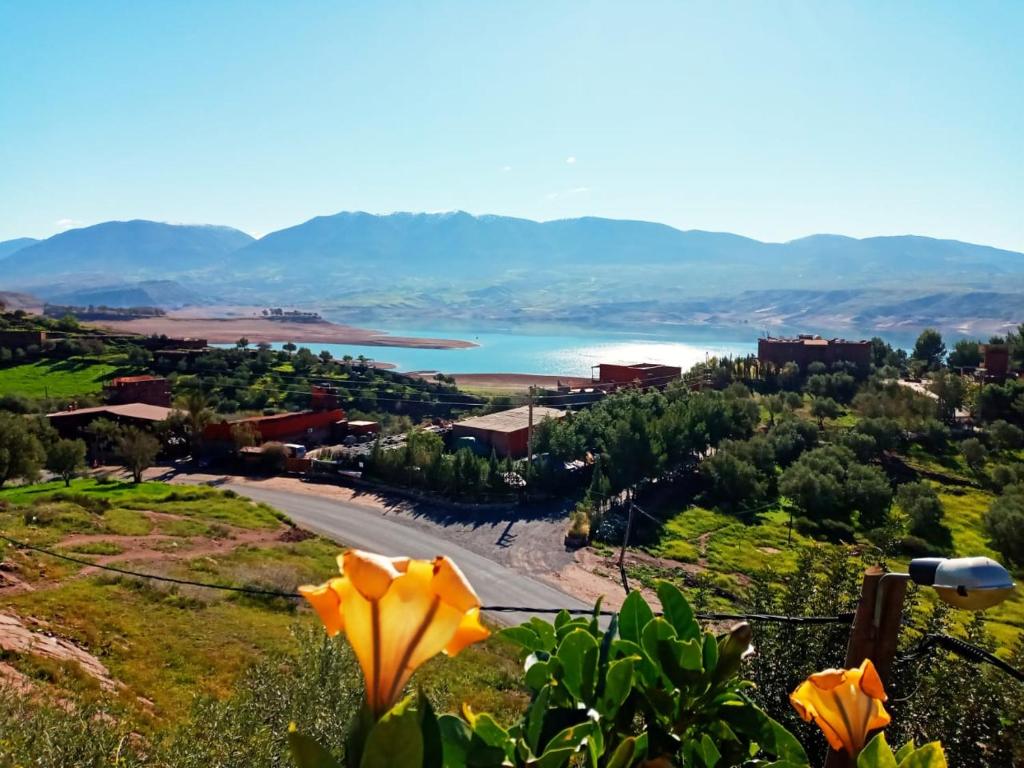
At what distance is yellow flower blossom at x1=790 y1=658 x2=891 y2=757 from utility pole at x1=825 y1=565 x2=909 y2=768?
1099mm

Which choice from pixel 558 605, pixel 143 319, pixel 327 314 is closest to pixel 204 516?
pixel 558 605

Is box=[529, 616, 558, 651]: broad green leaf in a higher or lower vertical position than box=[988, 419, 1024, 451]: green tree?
higher

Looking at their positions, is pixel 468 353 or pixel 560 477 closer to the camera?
pixel 560 477

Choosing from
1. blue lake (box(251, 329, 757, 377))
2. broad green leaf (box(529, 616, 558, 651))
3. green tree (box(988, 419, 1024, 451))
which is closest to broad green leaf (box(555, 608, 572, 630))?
broad green leaf (box(529, 616, 558, 651))

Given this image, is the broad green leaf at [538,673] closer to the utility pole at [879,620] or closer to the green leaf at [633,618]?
Result: the green leaf at [633,618]

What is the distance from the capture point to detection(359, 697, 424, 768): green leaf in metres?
0.70

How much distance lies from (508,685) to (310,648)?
19.9ft

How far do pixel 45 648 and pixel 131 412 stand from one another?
76.3 ft

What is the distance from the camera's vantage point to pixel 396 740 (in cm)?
71

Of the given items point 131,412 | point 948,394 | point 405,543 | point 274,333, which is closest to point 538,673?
point 405,543

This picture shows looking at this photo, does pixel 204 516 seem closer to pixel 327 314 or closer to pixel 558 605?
pixel 558 605

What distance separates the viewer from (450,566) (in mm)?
728

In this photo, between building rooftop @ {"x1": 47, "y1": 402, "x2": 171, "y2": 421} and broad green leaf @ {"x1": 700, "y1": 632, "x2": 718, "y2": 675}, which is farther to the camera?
building rooftop @ {"x1": 47, "y1": 402, "x2": 171, "y2": 421}

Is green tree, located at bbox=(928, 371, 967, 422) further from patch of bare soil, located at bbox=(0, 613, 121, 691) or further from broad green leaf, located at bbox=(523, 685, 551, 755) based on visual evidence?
broad green leaf, located at bbox=(523, 685, 551, 755)
